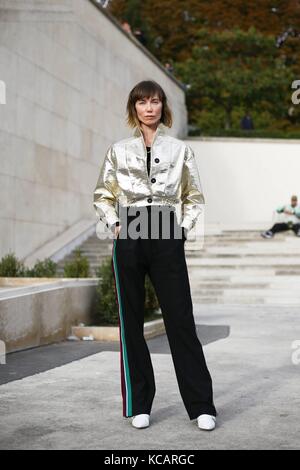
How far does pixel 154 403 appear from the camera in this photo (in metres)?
5.32

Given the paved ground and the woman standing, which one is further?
the woman standing

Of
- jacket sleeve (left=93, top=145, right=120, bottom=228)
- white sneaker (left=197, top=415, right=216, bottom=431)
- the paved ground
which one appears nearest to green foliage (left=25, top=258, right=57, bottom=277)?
the paved ground

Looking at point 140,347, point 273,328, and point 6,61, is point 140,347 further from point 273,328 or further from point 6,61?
point 6,61

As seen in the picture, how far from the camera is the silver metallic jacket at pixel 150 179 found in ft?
15.2

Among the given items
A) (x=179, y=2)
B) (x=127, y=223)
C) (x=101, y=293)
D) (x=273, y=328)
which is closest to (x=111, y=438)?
(x=127, y=223)

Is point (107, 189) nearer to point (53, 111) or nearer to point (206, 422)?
point (206, 422)

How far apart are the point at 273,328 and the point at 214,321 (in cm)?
123

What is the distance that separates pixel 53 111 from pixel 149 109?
51.9 ft

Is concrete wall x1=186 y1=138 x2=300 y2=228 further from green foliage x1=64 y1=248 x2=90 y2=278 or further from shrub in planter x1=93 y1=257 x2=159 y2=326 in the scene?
shrub in planter x1=93 y1=257 x2=159 y2=326

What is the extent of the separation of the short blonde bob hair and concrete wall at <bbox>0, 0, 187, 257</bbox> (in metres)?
12.8

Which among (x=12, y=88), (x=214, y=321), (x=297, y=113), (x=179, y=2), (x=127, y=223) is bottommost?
(x=214, y=321)

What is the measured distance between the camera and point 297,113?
40219mm

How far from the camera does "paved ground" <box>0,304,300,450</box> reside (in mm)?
4223

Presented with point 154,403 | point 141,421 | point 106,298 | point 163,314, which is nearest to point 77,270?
point 106,298
